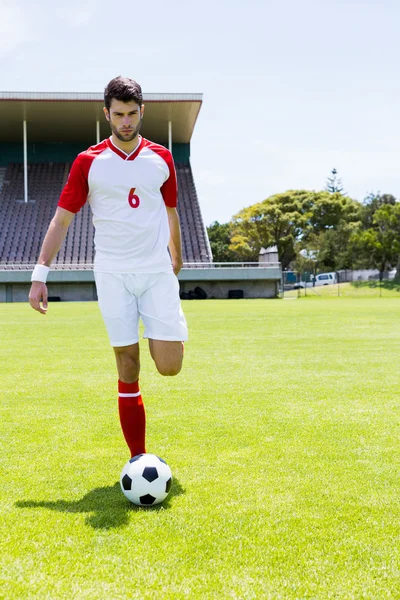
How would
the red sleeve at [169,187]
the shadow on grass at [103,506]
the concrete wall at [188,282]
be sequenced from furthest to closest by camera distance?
the concrete wall at [188,282], the red sleeve at [169,187], the shadow on grass at [103,506]

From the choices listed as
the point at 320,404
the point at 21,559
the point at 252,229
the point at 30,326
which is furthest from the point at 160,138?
the point at 21,559

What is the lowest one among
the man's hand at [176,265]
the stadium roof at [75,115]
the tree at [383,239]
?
the man's hand at [176,265]

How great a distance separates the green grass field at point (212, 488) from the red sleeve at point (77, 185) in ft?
5.47

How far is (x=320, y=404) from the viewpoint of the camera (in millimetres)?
6051

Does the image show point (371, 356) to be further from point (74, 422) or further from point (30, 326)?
point (30, 326)

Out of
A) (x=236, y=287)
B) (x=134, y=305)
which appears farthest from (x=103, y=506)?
(x=236, y=287)

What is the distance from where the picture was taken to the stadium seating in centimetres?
3772

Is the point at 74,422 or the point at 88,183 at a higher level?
the point at 88,183

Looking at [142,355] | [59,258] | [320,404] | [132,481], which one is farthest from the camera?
[59,258]

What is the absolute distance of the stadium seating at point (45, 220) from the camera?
124 feet

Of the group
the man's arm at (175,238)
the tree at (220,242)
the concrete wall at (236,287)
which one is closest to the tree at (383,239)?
the concrete wall at (236,287)

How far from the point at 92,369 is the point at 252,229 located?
52687mm

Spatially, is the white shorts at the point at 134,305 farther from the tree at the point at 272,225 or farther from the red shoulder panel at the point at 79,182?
the tree at the point at 272,225

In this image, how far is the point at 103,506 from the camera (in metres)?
3.37
